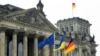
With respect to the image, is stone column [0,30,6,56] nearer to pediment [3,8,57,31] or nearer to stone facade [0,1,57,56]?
stone facade [0,1,57,56]

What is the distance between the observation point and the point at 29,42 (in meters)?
63.9

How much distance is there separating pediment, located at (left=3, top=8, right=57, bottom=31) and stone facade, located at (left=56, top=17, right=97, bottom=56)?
20.9 meters

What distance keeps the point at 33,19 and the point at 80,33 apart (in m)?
30.6

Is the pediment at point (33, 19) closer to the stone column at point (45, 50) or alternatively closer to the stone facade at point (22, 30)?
the stone facade at point (22, 30)

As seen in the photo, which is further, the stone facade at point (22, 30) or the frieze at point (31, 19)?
the frieze at point (31, 19)

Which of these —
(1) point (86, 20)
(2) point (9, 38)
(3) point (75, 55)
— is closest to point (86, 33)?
(1) point (86, 20)

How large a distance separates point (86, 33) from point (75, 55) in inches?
473

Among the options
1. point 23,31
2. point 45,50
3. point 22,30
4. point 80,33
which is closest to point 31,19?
point 23,31

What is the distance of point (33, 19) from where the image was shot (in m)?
60.0

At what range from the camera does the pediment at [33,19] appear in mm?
56181

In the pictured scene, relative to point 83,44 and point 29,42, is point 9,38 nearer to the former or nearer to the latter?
point 29,42

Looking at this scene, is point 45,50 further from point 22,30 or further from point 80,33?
point 80,33

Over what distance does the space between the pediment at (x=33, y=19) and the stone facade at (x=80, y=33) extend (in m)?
20.9

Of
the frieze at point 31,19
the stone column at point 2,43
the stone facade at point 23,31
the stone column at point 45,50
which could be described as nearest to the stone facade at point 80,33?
the stone facade at point 23,31
